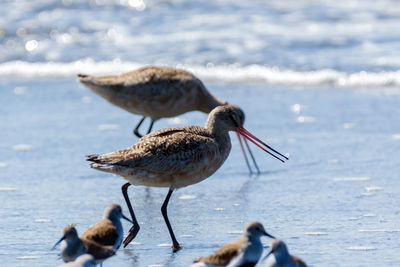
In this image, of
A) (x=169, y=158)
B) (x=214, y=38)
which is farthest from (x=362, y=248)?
(x=214, y=38)

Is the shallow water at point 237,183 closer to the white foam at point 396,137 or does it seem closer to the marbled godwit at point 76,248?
the white foam at point 396,137

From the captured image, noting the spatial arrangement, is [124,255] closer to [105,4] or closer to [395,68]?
[395,68]

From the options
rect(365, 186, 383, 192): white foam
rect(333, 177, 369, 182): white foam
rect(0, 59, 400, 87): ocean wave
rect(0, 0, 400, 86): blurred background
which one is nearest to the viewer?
rect(365, 186, 383, 192): white foam

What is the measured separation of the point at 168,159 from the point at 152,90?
103 inches

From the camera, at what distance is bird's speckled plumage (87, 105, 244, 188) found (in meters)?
5.39

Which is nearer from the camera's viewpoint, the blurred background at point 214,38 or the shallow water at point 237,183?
the shallow water at point 237,183

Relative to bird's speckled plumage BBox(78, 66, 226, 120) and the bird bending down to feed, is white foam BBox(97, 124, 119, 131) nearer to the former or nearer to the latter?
bird's speckled plumage BBox(78, 66, 226, 120)

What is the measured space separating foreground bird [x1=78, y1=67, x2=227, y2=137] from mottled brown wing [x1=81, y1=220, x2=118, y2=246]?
3.24 meters

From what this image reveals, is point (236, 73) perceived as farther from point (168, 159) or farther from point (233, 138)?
point (168, 159)

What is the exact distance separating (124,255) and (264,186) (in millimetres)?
1997

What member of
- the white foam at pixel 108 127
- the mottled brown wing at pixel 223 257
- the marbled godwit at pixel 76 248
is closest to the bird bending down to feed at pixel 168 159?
the marbled godwit at pixel 76 248

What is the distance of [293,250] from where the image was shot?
529 centimetres

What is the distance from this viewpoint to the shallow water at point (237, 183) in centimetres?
547

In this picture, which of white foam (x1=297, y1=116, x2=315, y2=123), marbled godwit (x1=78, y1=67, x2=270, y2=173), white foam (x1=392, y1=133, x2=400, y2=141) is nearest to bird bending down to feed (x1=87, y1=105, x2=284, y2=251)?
marbled godwit (x1=78, y1=67, x2=270, y2=173)
